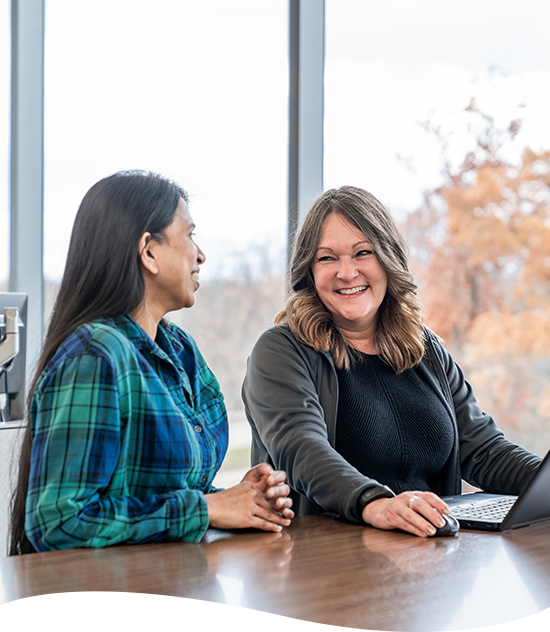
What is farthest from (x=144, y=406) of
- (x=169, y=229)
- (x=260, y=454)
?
(x=260, y=454)

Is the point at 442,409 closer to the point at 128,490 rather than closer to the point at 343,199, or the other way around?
the point at 343,199

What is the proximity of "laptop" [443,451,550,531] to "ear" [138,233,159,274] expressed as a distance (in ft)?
2.53

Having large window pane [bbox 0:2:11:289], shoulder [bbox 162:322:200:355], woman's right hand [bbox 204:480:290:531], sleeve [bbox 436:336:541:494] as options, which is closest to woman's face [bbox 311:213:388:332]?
sleeve [bbox 436:336:541:494]

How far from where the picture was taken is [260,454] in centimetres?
181

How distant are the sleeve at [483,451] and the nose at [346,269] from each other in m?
0.36

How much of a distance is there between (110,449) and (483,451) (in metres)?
1.08

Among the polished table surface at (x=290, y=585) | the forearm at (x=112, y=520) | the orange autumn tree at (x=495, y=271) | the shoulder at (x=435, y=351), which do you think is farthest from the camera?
the orange autumn tree at (x=495, y=271)

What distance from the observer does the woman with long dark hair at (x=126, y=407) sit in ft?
3.67

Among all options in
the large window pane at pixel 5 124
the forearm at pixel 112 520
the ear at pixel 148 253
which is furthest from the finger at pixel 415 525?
the large window pane at pixel 5 124

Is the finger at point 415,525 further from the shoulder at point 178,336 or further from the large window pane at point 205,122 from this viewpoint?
the large window pane at point 205,122

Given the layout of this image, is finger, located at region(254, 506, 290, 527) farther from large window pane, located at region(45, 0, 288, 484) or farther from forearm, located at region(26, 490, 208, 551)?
large window pane, located at region(45, 0, 288, 484)

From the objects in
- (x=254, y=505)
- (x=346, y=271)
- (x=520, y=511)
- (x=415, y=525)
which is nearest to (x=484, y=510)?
(x=520, y=511)

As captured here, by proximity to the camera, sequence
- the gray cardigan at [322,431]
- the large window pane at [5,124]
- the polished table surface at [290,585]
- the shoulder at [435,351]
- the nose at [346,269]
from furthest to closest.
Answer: the large window pane at [5,124]
the shoulder at [435,351]
the nose at [346,269]
the gray cardigan at [322,431]
the polished table surface at [290,585]

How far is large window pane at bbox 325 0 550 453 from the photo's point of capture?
5.21m
